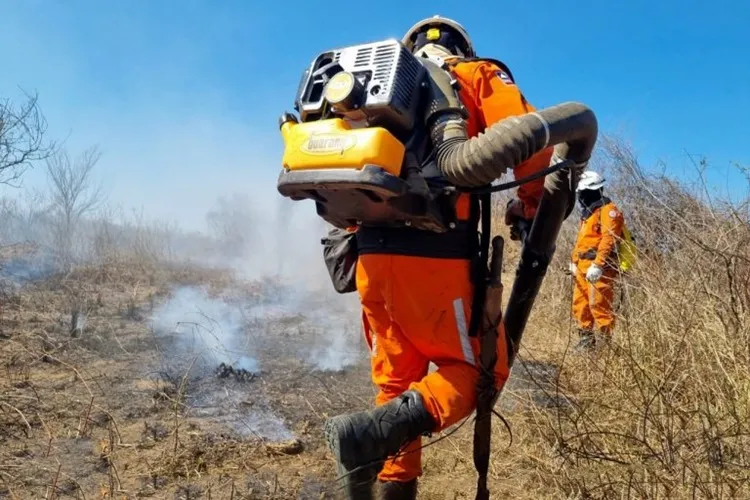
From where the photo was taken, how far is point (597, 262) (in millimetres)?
5473

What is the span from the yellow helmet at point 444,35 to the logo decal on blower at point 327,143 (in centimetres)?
91

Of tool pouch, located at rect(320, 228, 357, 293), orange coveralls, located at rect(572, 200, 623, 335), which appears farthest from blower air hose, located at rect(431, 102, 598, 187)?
orange coveralls, located at rect(572, 200, 623, 335)

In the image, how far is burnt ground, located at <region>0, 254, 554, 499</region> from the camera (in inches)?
98.2

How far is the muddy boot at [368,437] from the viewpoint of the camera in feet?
5.42

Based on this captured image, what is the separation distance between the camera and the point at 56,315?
20.2ft

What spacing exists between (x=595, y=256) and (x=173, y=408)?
4431 millimetres

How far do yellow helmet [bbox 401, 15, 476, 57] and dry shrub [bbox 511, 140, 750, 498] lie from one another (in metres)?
1.35

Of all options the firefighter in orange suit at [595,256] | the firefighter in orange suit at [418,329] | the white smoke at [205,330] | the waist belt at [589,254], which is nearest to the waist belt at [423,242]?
the firefighter in orange suit at [418,329]

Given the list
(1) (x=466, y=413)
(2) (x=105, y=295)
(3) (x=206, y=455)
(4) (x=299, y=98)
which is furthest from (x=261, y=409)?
(2) (x=105, y=295)

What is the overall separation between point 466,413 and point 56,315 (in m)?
5.90

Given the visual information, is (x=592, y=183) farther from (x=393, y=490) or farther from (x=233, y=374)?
(x=393, y=490)

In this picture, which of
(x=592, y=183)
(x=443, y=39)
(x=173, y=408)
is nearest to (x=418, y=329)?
(x=443, y=39)

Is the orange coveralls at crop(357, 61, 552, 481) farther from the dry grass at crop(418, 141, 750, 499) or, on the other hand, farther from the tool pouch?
the dry grass at crop(418, 141, 750, 499)

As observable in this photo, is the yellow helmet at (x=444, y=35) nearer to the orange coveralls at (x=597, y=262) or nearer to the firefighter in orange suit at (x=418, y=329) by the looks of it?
the firefighter in orange suit at (x=418, y=329)
